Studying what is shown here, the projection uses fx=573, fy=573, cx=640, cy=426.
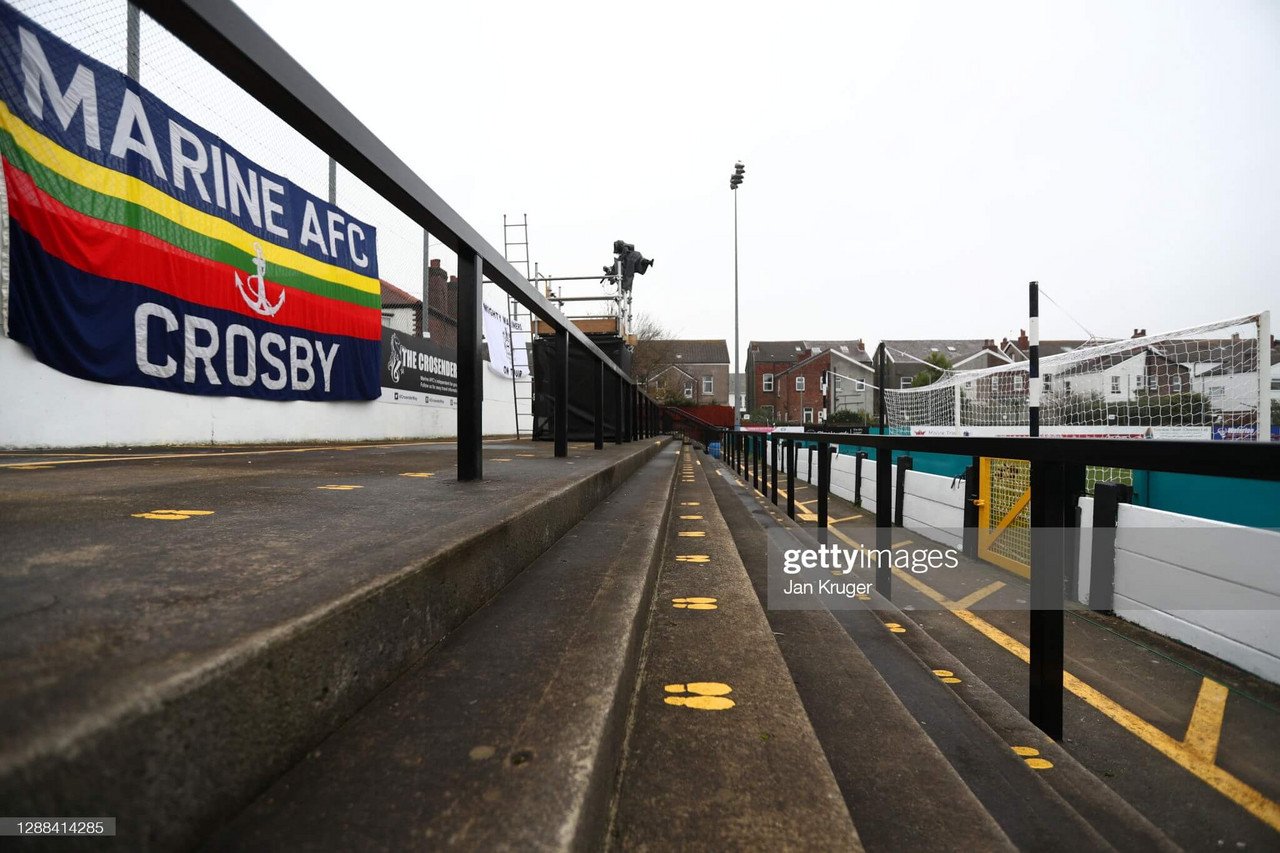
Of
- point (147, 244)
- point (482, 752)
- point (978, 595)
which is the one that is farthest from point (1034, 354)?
point (147, 244)

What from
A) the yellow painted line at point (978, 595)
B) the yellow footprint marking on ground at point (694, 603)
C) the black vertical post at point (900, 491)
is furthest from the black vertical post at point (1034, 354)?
the yellow footprint marking on ground at point (694, 603)

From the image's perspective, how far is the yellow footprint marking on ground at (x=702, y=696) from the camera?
1.14m

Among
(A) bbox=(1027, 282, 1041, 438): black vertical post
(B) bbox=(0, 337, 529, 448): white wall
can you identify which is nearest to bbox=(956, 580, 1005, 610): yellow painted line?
(A) bbox=(1027, 282, 1041, 438): black vertical post

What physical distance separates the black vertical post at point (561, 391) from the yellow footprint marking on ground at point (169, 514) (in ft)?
7.80

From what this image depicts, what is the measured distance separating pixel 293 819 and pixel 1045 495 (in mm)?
1649

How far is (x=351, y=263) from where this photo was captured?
789 centimetres

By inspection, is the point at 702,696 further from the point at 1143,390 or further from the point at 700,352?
the point at 700,352

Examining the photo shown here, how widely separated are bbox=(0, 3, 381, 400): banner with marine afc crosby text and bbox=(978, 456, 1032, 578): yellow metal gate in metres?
7.19

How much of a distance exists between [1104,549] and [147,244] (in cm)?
769

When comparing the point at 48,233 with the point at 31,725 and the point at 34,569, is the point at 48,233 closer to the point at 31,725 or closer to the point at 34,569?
the point at 34,569

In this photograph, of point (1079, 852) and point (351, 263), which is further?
point (351, 263)

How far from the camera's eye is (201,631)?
69 centimetres

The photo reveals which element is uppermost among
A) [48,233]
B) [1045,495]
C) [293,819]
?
[48,233]

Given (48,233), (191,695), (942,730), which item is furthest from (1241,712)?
(48,233)
